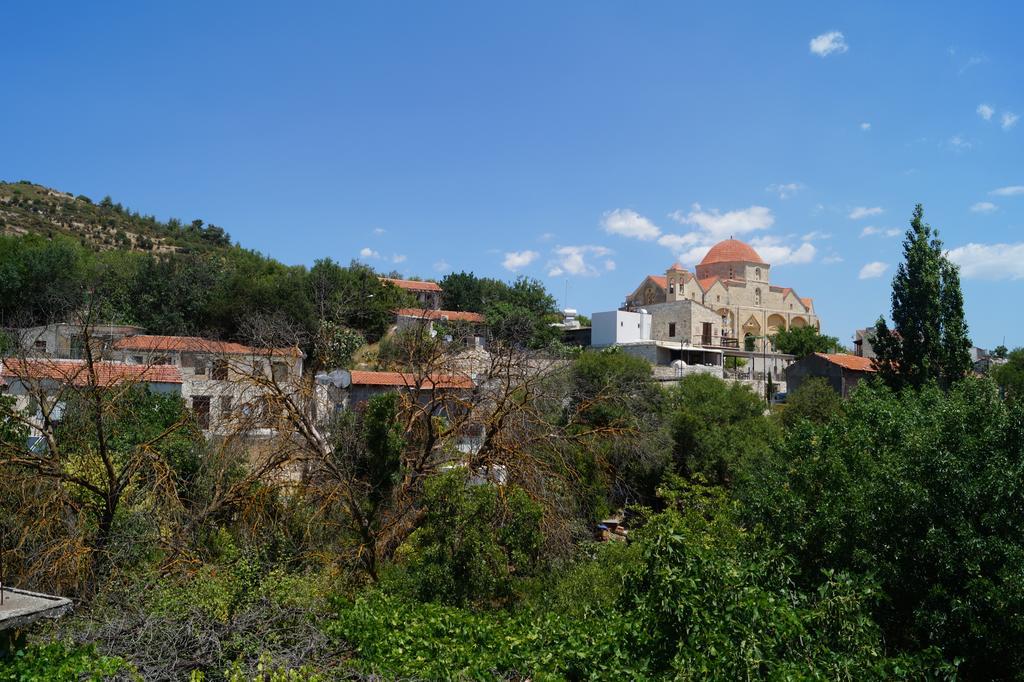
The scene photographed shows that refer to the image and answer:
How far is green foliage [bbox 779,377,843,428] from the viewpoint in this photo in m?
26.2

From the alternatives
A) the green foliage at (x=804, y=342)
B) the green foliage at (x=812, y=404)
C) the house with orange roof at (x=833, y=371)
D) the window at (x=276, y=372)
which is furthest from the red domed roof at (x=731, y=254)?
the window at (x=276, y=372)

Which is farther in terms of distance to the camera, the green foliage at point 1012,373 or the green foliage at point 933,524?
the green foliage at point 1012,373

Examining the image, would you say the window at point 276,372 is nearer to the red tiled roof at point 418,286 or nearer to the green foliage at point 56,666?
the green foliage at point 56,666

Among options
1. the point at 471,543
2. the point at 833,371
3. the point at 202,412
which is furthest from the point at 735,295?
the point at 471,543

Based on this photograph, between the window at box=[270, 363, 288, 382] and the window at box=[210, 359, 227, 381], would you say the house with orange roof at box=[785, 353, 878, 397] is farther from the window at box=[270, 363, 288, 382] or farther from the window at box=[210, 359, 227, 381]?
the window at box=[210, 359, 227, 381]

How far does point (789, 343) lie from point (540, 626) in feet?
166

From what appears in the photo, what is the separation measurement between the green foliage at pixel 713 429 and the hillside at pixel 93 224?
162 ft

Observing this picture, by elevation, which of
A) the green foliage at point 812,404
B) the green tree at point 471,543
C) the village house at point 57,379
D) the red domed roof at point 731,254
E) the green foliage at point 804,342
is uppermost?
the red domed roof at point 731,254

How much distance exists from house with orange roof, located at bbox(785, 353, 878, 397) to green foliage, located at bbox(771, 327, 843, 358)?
53.5 feet

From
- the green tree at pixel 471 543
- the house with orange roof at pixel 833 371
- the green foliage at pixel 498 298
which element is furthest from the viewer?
the green foliage at pixel 498 298

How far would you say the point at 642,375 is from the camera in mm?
26797

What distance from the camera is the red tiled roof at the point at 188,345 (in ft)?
43.0

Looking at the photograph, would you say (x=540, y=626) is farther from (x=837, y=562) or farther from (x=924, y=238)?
(x=924, y=238)

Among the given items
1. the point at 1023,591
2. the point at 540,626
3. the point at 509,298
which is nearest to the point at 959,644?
the point at 1023,591
